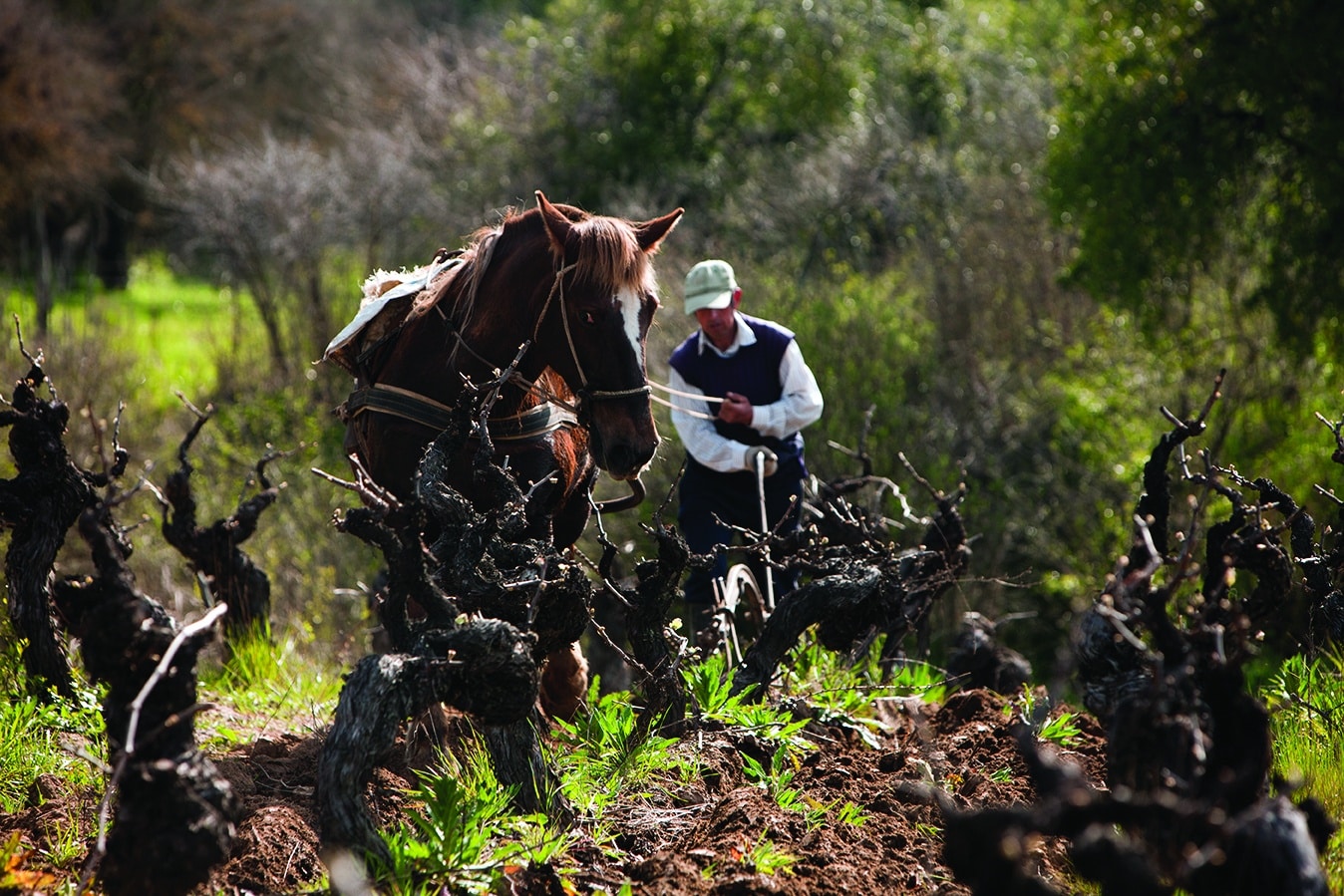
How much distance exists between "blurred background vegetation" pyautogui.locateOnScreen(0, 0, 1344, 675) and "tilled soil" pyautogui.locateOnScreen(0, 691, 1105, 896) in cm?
369

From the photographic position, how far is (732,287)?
20.8 feet

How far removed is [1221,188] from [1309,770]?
31.2 ft

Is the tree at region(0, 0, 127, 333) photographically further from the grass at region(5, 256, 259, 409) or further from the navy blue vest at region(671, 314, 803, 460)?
the navy blue vest at region(671, 314, 803, 460)

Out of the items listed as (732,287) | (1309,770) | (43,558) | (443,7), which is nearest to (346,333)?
(43,558)

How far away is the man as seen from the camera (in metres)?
6.24

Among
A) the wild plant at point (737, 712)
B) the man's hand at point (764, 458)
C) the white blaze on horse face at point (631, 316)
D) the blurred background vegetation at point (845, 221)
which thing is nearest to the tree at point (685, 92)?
the blurred background vegetation at point (845, 221)

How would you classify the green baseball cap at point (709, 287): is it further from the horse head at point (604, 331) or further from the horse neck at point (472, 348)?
the horse head at point (604, 331)

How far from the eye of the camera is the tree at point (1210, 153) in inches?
447

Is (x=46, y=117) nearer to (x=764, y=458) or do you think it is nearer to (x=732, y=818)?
(x=764, y=458)

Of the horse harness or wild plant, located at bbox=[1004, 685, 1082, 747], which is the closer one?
wild plant, located at bbox=[1004, 685, 1082, 747]

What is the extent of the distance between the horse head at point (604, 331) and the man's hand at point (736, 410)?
1361mm

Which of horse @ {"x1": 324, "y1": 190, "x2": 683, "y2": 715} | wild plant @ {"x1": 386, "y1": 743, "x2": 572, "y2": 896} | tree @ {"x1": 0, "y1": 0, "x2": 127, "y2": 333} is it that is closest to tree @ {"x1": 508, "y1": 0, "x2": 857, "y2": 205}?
tree @ {"x1": 0, "y1": 0, "x2": 127, "y2": 333}

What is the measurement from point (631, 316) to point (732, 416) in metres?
1.51

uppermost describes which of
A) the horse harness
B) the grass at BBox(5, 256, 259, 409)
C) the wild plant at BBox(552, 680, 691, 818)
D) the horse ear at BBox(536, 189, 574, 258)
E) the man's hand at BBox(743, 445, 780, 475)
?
the horse ear at BBox(536, 189, 574, 258)
